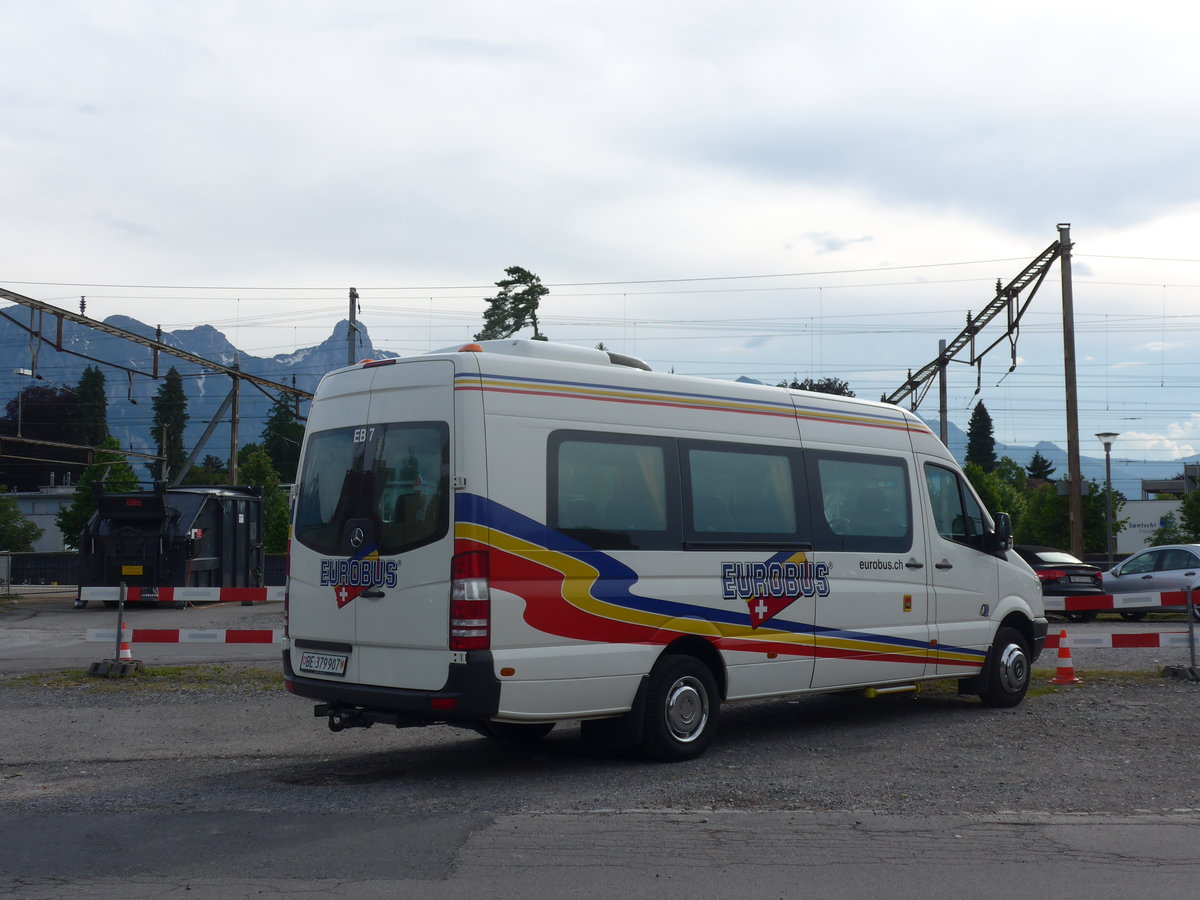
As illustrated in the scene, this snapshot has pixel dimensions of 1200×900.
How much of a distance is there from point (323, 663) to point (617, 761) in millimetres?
2139

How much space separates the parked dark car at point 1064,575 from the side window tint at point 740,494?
1637cm

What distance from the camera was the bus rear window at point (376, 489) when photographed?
24.6ft

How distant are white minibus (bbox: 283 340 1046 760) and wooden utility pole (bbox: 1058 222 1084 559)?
770 inches

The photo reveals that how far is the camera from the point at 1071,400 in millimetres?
28547

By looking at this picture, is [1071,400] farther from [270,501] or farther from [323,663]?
[270,501]

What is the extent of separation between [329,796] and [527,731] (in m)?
2.27

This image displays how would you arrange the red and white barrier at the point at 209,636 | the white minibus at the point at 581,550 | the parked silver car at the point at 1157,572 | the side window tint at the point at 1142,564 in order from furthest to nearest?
the side window tint at the point at 1142,564 → the parked silver car at the point at 1157,572 → the red and white barrier at the point at 209,636 → the white minibus at the point at 581,550

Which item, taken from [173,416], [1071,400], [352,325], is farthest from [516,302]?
[173,416]

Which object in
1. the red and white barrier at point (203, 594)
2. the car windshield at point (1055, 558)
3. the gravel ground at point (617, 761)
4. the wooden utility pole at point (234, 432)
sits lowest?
the gravel ground at point (617, 761)

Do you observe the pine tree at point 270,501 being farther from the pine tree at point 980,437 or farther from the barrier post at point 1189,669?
the pine tree at point 980,437

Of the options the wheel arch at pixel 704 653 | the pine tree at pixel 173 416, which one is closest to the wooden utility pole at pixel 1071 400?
the wheel arch at pixel 704 653

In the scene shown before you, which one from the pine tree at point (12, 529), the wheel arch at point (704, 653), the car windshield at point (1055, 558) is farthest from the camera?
the pine tree at point (12, 529)

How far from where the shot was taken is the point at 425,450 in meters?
7.60

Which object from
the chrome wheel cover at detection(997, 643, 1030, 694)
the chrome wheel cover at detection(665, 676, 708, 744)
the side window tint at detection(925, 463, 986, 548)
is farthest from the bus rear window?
the chrome wheel cover at detection(997, 643, 1030, 694)
